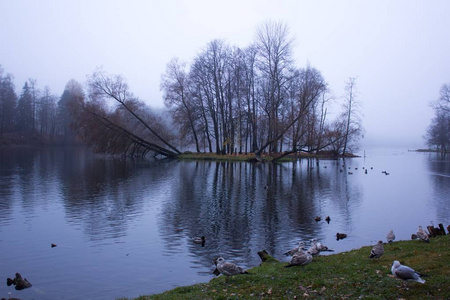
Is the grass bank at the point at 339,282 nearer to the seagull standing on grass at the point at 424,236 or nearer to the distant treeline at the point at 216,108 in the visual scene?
the seagull standing on grass at the point at 424,236

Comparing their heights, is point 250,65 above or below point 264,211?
above

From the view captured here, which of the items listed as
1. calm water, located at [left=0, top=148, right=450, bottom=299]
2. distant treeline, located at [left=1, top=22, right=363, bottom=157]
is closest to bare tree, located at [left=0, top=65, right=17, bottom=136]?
distant treeline, located at [left=1, top=22, right=363, bottom=157]

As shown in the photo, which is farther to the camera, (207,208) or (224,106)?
(224,106)

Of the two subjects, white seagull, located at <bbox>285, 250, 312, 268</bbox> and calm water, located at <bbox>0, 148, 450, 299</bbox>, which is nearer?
white seagull, located at <bbox>285, 250, 312, 268</bbox>

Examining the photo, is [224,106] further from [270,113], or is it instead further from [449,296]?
[449,296]

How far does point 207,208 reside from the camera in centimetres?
2078

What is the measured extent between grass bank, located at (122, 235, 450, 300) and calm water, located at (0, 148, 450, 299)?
197 cm

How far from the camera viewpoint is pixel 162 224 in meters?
16.9

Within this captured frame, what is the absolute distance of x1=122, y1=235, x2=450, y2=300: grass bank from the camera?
7.18 meters

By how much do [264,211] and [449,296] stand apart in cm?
1363

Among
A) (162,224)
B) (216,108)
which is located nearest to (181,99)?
(216,108)

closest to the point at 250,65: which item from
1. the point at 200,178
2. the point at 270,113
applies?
the point at 270,113

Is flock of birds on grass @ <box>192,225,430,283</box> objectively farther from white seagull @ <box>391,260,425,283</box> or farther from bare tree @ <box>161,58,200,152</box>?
bare tree @ <box>161,58,200,152</box>

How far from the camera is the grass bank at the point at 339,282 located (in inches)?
283
